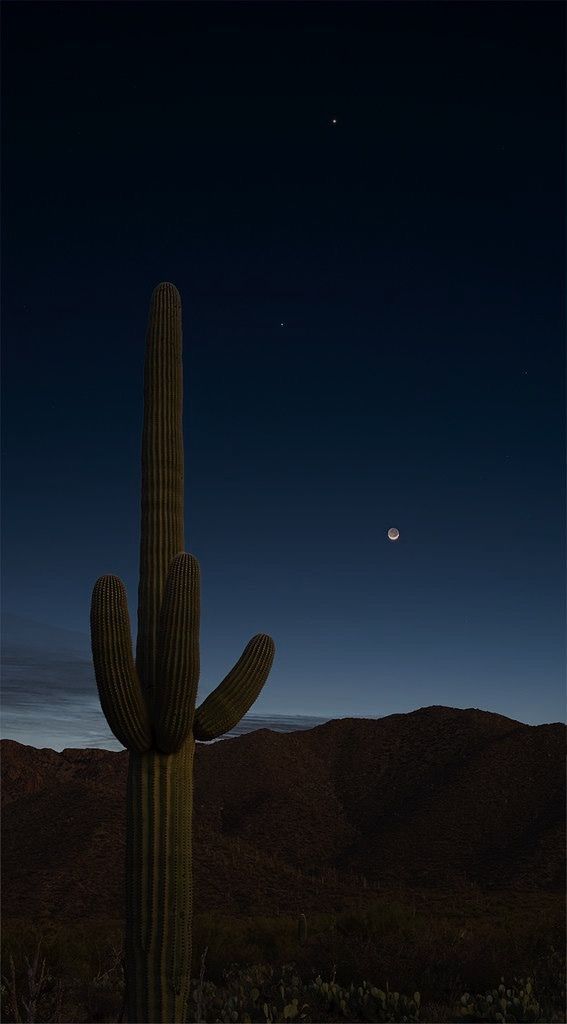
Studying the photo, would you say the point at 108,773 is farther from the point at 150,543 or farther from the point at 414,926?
the point at 150,543

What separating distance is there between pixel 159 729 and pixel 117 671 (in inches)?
26.4

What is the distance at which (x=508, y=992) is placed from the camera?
9.84m

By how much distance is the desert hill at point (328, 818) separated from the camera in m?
26.7

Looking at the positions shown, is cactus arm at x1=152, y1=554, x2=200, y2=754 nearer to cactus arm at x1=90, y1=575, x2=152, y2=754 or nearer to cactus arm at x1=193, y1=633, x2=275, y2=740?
cactus arm at x1=90, y1=575, x2=152, y2=754

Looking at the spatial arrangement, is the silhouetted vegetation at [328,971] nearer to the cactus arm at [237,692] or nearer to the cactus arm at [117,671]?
the cactus arm at [117,671]

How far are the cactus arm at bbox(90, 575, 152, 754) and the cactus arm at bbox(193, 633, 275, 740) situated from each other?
1.95ft

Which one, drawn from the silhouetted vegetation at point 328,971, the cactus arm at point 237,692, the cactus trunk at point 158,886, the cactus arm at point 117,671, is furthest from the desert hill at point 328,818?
the cactus arm at point 117,671

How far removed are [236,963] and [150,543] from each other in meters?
8.53

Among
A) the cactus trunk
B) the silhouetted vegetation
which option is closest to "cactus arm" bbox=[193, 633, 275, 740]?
the cactus trunk

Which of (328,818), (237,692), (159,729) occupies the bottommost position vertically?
(328,818)

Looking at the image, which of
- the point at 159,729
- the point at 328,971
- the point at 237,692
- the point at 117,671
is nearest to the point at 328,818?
the point at 328,971

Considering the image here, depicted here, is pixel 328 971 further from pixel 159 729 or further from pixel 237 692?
pixel 159 729

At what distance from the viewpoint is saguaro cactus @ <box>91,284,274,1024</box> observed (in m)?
7.21

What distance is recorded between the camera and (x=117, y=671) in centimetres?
722
